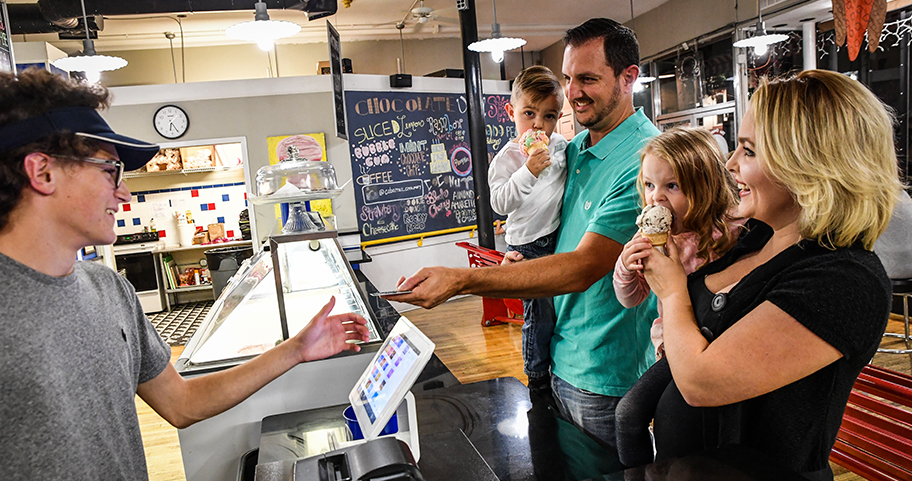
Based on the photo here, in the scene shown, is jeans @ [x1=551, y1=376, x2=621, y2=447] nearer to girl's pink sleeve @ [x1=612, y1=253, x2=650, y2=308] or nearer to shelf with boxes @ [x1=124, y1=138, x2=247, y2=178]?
girl's pink sleeve @ [x1=612, y1=253, x2=650, y2=308]

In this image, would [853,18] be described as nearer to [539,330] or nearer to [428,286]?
[539,330]

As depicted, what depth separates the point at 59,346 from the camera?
1146 millimetres

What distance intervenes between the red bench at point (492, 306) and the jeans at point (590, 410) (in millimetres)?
3486

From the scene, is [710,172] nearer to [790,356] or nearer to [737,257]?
[737,257]

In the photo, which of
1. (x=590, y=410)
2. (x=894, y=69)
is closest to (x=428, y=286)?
(x=590, y=410)

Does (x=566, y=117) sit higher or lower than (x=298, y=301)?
higher

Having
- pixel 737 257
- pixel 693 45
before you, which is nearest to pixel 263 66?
pixel 693 45

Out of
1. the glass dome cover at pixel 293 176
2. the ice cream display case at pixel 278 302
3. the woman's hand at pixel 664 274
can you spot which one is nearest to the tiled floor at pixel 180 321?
the glass dome cover at pixel 293 176

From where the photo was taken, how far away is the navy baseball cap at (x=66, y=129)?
1101mm

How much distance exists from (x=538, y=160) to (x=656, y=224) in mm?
1038

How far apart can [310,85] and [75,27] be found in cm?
277

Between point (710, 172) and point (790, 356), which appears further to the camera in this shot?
point (710, 172)

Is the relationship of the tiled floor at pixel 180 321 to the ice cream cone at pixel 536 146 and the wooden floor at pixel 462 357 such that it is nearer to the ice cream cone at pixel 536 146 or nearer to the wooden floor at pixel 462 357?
the wooden floor at pixel 462 357

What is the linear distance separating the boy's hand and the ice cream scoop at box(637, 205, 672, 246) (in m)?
0.95
